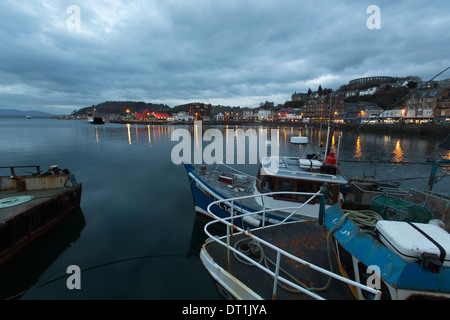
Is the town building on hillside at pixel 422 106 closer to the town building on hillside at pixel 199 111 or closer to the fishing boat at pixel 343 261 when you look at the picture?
the fishing boat at pixel 343 261

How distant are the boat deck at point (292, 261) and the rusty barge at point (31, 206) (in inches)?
353

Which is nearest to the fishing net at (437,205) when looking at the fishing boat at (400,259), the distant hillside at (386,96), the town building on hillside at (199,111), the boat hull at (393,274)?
the fishing boat at (400,259)

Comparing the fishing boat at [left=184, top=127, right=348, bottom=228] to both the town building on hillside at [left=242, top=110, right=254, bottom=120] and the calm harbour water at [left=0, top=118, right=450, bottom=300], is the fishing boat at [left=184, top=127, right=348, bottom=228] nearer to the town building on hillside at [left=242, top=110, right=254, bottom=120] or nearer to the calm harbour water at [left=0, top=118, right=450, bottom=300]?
the calm harbour water at [left=0, top=118, right=450, bottom=300]

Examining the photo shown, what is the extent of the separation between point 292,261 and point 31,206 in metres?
11.6

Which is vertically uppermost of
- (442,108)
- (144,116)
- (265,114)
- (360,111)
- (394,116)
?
(144,116)

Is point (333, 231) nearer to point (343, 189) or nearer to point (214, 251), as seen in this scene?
point (214, 251)

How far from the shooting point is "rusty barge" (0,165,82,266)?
26.2 feet

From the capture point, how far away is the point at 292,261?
4.71m

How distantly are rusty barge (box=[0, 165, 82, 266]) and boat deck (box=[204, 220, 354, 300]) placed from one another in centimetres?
896

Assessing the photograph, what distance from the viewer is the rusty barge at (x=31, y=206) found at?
26.2 ft

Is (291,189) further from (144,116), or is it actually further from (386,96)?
(144,116)

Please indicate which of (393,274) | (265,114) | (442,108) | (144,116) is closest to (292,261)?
(393,274)

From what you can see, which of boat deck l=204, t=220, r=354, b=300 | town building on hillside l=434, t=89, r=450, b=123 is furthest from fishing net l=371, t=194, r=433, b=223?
town building on hillside l=434, t=89, r=450, b=123

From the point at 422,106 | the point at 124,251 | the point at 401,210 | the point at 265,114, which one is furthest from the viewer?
the point at 265,114
